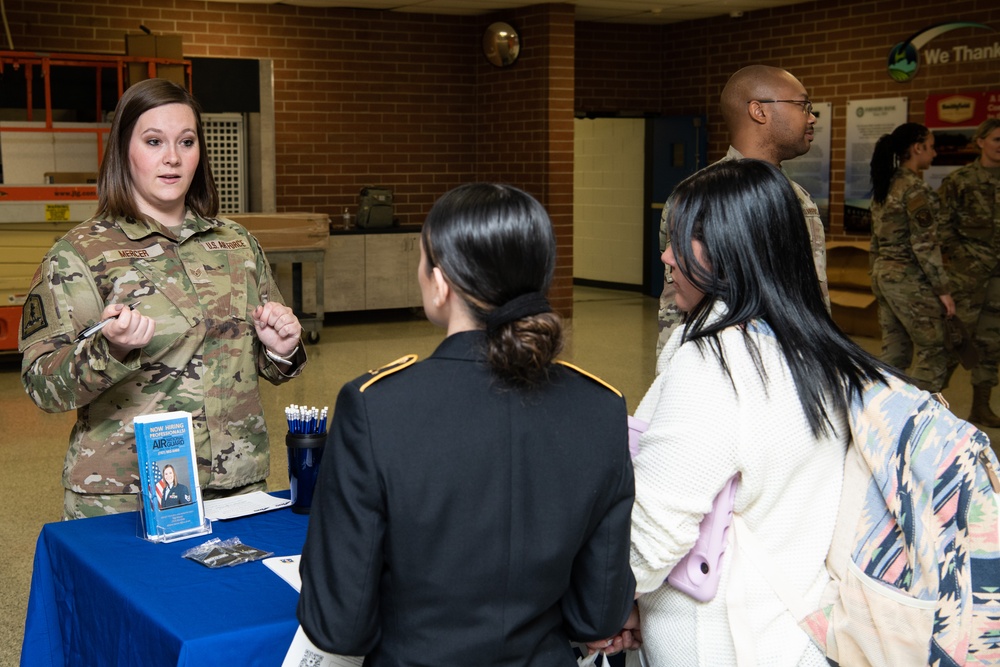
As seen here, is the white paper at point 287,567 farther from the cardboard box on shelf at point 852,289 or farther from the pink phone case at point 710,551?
the cardboard box on shelf at point 852,289

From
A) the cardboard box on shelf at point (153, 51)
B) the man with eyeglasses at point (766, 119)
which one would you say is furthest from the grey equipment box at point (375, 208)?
the man with eyeglasses at point (766, 119)

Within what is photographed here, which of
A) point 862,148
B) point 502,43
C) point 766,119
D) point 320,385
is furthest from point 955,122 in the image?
point 766,119

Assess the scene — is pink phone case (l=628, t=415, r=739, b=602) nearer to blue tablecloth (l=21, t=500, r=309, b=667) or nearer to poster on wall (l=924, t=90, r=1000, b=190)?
A: blue tablecloth (l=21, t=500, r=309, b=667)

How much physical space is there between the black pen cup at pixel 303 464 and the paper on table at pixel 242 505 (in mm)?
66

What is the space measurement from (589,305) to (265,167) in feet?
13.1

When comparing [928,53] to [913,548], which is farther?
[928,53]

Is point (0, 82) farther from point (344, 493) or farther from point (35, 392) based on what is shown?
point (344, 493)

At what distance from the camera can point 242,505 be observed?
7.50ft

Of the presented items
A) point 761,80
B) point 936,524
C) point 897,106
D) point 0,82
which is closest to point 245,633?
point 936,524

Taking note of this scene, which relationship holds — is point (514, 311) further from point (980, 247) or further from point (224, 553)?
point (980, 247)

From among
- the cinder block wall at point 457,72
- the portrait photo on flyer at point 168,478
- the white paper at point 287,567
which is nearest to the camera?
the white paper at point 287,567

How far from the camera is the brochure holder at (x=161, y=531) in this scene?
2.06 meters

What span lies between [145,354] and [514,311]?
3.95 ft

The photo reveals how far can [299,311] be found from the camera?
31.1 ft
